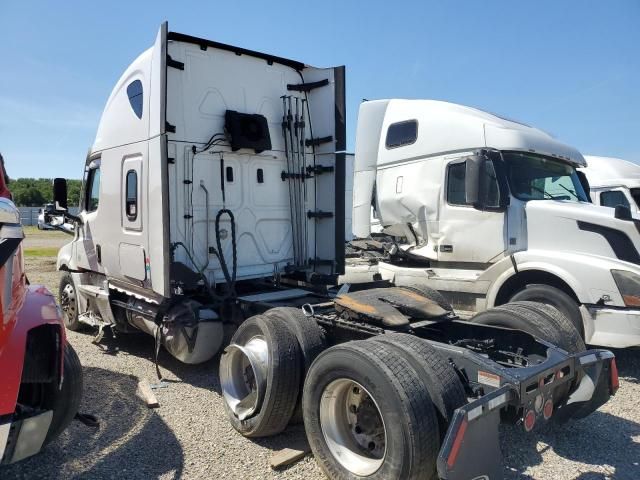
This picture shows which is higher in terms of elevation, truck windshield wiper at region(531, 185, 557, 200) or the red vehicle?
truck windshield wiper at region(531, 185, 557, 200)

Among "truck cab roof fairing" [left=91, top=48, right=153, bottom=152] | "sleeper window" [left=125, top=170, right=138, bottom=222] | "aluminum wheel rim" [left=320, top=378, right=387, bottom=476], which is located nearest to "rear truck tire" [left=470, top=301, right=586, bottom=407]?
"aluminum wheel rim" [left=320, top=378, right=387, bottom=476]

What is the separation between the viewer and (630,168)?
10.7 metres

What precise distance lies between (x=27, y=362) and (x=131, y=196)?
2766mm

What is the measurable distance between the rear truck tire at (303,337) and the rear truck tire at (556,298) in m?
2.98

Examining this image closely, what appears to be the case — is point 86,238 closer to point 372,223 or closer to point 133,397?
point 133,397

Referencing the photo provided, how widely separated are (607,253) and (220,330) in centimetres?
429

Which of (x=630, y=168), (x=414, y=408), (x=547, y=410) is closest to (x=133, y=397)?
(x=414, y=408)

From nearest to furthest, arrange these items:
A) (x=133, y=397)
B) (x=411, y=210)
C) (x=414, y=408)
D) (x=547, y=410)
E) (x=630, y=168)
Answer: (x=414, y=408)
(x=547, y=410)
(x=133, y=397)
(x=411, y=210)
(x=630, y=168)

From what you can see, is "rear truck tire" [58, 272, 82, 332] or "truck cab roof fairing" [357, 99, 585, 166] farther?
"rear truck tire" [58, 272, 82, 332]

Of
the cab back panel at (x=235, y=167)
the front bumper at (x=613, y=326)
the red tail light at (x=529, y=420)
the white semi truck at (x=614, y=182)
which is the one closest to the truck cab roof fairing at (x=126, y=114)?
the cab back panel at (x=235, y=167)

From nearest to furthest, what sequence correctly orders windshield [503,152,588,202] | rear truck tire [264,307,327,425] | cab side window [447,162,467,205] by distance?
rear truck tire [264,307,327,425] → windshield [503,152,588,202] → cab side window [447,162,467,205]

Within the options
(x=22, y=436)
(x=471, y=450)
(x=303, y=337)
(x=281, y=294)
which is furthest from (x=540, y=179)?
A: (x=22, y=436)

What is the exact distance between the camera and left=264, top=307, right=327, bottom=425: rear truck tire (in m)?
3.95

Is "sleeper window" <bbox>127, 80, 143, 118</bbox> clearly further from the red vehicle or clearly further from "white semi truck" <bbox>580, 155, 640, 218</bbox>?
"white semi truck" <bbox>580, 155, 640, 218</bbox>
